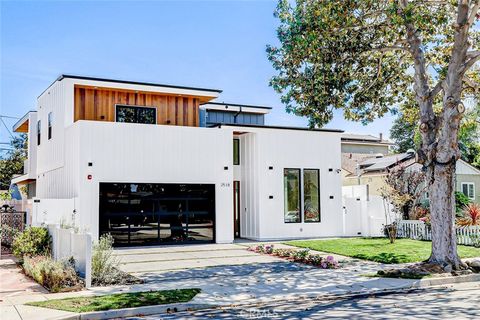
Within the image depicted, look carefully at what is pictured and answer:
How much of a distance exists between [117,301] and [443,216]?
892 centimetres

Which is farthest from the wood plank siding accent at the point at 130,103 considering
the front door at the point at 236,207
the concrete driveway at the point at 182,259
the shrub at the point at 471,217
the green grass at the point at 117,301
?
the shrub at the point at 471,217

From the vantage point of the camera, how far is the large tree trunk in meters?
13.0

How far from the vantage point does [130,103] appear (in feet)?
68.4

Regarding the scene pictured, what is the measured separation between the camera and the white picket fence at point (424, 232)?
18.4m

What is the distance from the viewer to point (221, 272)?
42.3ft

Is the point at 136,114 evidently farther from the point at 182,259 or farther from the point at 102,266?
the point at 102,266

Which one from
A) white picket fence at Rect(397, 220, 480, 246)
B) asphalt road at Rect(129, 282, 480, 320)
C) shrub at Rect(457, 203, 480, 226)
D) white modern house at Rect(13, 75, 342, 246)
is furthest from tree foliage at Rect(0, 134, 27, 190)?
asphalt road at Rect(129, 282, 480, 320)

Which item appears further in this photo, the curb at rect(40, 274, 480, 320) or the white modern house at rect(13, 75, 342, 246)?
the white modern house at rect(13, 75, 342, 246)

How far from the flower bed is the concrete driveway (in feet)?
1.27

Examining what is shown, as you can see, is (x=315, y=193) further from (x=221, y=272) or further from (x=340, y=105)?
(x=221, y=272)

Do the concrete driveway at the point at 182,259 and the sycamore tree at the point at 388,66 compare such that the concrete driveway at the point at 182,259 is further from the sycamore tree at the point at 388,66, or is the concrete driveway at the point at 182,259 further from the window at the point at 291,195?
the sycamore tree at the point at 388,66

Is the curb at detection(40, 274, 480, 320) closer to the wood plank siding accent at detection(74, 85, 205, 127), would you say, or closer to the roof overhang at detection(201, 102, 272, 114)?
the wood plank siding accent at detection(74, 85, 205, 127)

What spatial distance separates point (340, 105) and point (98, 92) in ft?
34.2

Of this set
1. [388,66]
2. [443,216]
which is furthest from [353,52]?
[443,216]
